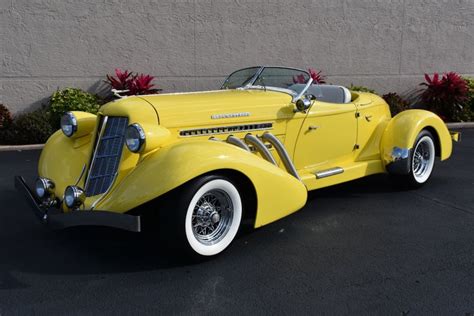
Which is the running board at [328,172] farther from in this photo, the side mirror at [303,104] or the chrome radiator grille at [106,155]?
the chrome radiator grille at [106,155]

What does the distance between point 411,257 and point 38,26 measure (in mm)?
7829

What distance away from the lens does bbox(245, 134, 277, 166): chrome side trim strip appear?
13.9 ft

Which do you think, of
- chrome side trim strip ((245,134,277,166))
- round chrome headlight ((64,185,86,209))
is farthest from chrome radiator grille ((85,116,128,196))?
chrome side trim strip ((245,134,277,166))

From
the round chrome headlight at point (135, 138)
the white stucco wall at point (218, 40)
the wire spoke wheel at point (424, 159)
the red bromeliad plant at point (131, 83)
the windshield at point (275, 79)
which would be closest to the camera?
the round chrome headlight at point (135, 138)

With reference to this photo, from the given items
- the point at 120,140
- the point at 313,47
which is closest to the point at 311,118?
the point at 120,140

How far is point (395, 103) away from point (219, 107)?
7.67 meters

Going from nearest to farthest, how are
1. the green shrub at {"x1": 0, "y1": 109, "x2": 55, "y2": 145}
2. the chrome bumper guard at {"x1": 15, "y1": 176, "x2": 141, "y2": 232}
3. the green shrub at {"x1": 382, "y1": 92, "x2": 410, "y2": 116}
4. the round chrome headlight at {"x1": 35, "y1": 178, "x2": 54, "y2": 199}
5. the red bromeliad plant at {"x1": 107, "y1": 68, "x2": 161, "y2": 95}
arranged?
1. the chrome bumper guard at {"x1": 15, "y1": 176, "x2": 141, "y2": 232}
2. the round chrome headlight at {"x1": 35, "y1": 178, "x2": 54, "y2": 199}
3. the green shrub at {"x1": 0, "y1": 109, "x2": 55, "y2": 145}
4. the red bromeliad plant at {"x1": 107, "y1": 68, "x2": 161, "y2": 95}
5. the green shrub at {"x1": 382, "y1": 92, "x2": 410, "y2": 116}

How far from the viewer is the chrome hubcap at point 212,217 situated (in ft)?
11.7

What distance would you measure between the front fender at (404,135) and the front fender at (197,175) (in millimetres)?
1851

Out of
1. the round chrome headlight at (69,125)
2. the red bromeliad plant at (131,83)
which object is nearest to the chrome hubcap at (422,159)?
the round chrome headlight at (69,125)

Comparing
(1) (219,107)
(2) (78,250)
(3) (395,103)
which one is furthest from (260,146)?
(3) (395,103)

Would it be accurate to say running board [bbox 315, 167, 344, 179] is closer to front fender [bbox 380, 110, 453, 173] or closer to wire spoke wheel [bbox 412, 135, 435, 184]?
front fender [bbox 380, 110, 453, 173]

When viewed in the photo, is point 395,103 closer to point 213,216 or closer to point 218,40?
point 218,40

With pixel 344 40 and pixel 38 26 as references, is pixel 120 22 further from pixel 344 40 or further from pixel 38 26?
pixel 344 40
